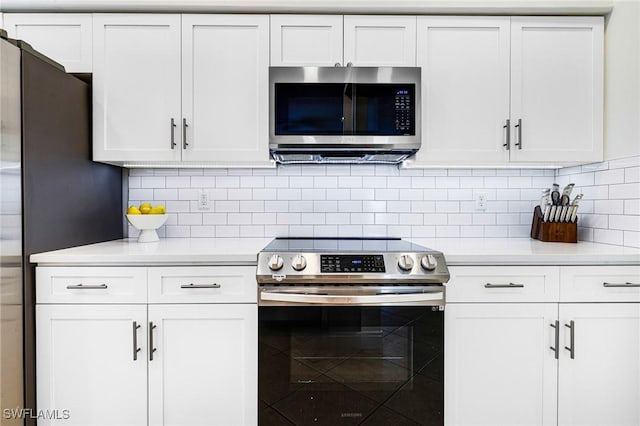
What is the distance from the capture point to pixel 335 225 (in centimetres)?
223

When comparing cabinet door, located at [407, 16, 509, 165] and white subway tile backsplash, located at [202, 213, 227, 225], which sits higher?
cabinet door, located at [407, 16, 509, 165]

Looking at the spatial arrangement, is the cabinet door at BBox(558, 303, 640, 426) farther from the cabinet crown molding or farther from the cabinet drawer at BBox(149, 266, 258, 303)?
the cabinet crown molding

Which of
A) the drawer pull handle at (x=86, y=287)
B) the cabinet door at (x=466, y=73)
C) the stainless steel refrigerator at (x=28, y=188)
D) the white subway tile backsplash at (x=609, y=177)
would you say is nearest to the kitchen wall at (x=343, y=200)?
the white subway tile backsplash at (x=609, y=177)

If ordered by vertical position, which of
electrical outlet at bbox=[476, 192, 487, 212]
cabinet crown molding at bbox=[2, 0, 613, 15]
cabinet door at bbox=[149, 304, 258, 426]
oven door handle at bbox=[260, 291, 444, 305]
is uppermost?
cabinet crown molding at bbox=[2, 0, 613, 15]

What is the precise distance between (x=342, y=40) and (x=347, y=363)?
5.27 ft

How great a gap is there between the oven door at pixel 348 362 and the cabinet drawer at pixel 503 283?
147 millimetres

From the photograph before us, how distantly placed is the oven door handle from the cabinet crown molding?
57.3 inches

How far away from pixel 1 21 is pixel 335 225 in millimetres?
2093

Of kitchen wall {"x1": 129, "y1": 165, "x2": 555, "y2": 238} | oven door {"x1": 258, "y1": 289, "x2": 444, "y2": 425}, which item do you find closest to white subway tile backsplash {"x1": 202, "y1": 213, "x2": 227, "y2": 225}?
kitchen wall {"x1": 129, "y1": 165, "x2": 555, "y2": 238}

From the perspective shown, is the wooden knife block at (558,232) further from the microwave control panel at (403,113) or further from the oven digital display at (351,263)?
the oven digital display at (351,263)

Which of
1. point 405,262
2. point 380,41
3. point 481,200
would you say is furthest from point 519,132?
point 405,262

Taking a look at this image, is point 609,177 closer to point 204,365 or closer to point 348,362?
point 348,362

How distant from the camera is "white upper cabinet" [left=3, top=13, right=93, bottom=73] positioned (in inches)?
72.1

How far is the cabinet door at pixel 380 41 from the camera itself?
1.86 metres
